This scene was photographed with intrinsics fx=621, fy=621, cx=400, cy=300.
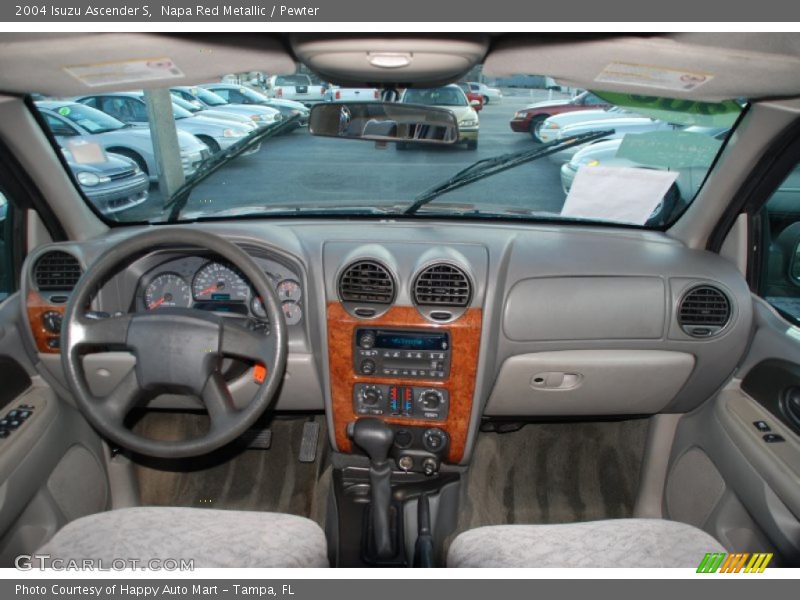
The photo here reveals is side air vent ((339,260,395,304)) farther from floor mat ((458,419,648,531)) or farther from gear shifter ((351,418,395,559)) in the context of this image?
floor mat ((458,419,648,531))

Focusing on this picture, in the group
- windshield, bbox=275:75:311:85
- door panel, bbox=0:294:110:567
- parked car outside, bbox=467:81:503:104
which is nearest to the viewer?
windshield, bbox=275:75:311:85

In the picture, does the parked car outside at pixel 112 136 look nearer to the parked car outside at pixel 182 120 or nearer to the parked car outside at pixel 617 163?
the parked car outside at pixel 182 120

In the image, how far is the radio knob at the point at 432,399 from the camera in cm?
264

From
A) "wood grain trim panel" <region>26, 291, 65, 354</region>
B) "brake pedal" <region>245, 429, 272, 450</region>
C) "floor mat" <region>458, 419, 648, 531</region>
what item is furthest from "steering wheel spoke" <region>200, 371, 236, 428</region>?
"floor mat" <region>458, 419, 648, 531</region>

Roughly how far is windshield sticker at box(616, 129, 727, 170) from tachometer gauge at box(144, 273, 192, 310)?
6.52 ft

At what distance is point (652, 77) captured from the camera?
6.17 ft

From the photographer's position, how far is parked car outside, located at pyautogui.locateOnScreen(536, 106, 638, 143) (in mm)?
2570

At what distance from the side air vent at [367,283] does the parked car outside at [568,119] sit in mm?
867

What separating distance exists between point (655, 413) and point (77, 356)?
2563 mm

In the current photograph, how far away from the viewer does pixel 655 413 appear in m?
3.06

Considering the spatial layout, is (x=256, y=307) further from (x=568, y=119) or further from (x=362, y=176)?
(x=568, y=119)

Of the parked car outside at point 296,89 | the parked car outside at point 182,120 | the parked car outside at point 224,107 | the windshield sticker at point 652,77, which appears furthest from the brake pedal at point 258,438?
the windshield sticker at point 652,77

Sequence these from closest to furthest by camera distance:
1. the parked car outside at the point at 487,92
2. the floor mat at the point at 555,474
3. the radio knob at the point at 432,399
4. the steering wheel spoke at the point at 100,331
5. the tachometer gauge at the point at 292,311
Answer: the steering wheel spoke at the point at 100,331 → the parked car outside at the point at 487,92 → the radio knob at the point at 432,399 → the tachometer gauge at the point at 292,311 → the floor mat at the point at 555,474

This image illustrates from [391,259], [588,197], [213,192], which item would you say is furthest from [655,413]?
[213,192]
